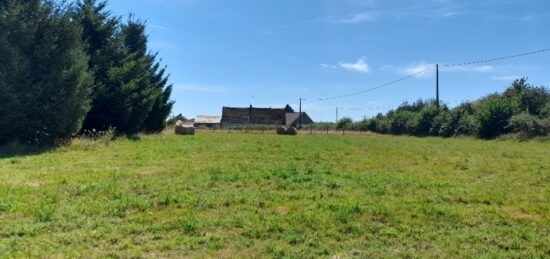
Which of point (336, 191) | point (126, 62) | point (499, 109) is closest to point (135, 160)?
point (336, 191)

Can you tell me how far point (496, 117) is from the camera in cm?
3759

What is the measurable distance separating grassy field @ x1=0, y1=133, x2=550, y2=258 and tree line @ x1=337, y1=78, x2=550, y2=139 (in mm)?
27315

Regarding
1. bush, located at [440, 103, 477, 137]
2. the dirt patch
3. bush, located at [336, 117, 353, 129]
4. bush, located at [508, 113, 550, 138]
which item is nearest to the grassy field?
the dirt patch

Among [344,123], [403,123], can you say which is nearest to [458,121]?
[403,123]

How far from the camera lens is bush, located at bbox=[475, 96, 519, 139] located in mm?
37031

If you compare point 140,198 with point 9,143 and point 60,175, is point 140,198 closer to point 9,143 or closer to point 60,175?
point 60,175

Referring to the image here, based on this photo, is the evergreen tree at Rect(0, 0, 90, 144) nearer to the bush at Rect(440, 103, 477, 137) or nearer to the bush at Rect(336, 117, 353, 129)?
the bush at Rect(440, 103, 477, 137)

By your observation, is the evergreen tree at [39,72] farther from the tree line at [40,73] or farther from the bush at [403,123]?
the bush at [403,123]

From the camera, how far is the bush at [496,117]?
37031 millimetres

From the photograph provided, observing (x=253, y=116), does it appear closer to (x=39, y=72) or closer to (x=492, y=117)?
(x=492, y=117)

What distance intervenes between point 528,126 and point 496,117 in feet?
15.5

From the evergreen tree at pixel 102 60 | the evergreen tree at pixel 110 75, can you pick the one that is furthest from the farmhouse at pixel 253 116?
the evergreen tree at pixel 102 60

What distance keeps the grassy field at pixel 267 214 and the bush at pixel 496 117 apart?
30258mm

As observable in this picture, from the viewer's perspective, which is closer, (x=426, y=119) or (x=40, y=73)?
(x=40, y=73)
